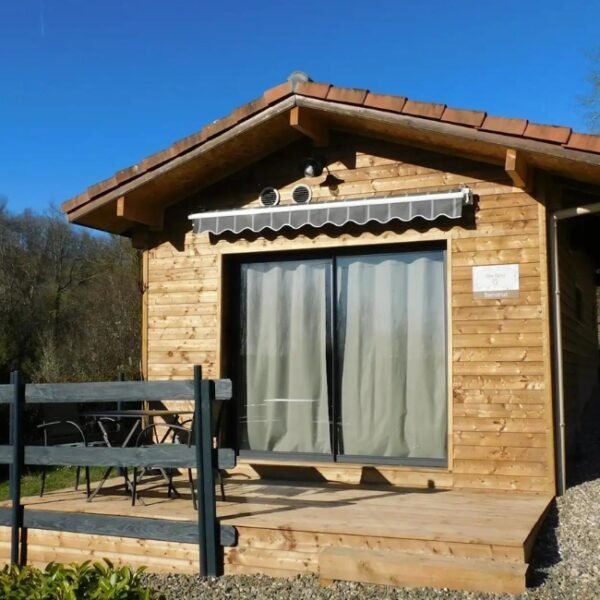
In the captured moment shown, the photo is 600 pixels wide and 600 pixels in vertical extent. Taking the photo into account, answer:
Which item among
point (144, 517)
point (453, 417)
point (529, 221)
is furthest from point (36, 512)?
point (529, 221)

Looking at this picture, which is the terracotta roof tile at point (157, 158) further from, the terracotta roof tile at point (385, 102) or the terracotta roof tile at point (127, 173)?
the terracotta roof tile at point (385, 102)

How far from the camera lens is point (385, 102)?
17.3 ft

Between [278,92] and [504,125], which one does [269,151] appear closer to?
[278,92]

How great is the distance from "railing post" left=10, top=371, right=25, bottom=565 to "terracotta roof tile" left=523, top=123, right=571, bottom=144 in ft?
12.6

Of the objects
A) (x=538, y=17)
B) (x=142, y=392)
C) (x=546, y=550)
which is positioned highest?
(x=538, y=17)

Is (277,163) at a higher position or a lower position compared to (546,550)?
higher

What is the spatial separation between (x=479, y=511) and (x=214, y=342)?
112 inches

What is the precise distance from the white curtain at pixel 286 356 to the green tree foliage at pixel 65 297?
9825 millimetres

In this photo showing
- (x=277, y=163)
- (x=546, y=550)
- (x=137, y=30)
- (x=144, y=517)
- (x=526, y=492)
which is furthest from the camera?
(x=137, y=30)

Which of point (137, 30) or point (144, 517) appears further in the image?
point (137, 30)

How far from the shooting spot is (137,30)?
10492 millimetres

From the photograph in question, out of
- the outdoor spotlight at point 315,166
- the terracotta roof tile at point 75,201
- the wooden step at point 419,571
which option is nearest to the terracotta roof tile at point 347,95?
the outdoor spotlight at point 315,166

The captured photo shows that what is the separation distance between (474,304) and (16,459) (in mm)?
3552

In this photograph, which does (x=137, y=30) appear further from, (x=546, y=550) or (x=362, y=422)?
(x=546, y=550)
